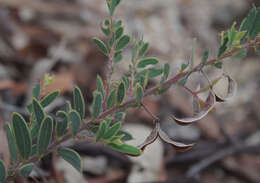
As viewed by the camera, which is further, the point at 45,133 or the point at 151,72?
the point at 151,72

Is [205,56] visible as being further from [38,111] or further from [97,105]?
[38,111]

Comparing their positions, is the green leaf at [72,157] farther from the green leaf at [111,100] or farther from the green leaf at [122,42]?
the green leaf at [122,42]

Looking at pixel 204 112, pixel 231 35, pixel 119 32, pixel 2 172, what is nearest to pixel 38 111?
pixel 2 172

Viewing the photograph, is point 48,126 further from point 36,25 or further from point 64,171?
point 36,25

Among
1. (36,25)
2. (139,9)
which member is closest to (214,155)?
(36,25)

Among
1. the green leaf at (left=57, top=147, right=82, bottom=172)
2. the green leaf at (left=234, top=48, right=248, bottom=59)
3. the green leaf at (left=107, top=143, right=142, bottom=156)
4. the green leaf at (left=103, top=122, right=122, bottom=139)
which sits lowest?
the green leaf at (left=57, top=147, right=82, bottom=172)

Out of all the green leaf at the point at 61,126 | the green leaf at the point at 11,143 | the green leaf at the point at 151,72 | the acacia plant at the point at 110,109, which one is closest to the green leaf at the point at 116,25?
the acacia plant at the point at 110,109

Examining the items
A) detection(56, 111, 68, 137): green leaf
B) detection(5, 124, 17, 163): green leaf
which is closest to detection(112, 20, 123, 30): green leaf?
detection(56, 111, 68, 137): green leaf

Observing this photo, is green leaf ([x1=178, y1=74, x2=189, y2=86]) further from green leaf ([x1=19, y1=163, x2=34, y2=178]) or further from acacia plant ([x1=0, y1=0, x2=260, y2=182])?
green leaf ([x1=19, y1=163, x2=34, y2=178])
